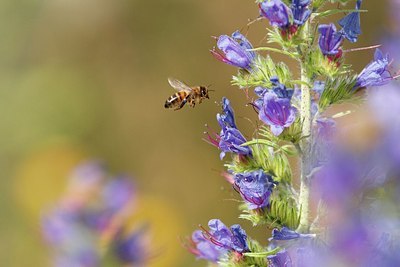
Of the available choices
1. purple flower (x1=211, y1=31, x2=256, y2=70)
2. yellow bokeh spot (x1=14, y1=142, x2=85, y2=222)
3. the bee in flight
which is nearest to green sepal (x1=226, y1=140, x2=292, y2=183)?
purple flower (x1=211, y1=31, x2=256, y2=70)

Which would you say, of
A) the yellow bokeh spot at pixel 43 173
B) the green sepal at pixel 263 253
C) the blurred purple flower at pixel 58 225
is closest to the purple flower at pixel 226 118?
the green sepal at pixel 263 253

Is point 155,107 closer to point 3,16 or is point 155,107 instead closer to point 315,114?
point 3,16

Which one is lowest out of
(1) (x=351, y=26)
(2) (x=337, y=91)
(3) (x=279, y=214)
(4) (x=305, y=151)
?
(3) (x=279, y=214)

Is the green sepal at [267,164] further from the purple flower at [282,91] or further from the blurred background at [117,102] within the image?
the blurred background at [117,102]

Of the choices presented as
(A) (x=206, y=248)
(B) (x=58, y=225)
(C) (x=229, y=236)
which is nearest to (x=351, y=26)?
(C) (x=229, y=236)

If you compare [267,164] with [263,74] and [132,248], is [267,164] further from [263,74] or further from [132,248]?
[132,248]

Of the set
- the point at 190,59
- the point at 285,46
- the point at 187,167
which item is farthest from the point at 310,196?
the point at 190,59

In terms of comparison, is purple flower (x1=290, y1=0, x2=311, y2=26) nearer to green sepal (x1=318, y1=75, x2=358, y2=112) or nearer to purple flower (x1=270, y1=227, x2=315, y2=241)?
green sepal (x1=318, y1=75, x2=358, y2=112)
